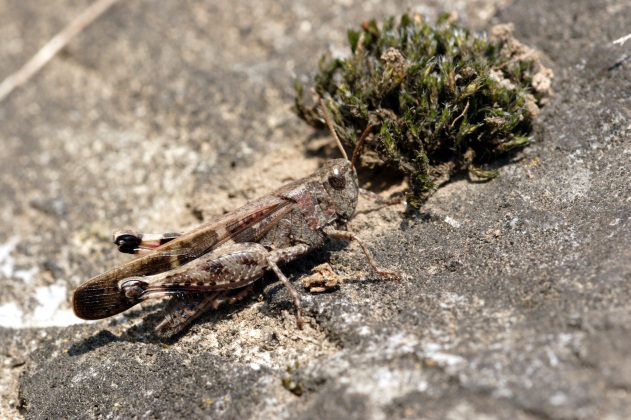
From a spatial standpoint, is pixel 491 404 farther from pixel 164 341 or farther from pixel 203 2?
pixel 203 2

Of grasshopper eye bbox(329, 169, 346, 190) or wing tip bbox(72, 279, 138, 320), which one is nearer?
wing tip bbox(72, 279, 138, 320)

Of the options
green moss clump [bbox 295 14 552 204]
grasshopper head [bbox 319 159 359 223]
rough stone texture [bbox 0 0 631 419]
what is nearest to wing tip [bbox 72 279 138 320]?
rough stone texture [bbox 0 0 631 419]

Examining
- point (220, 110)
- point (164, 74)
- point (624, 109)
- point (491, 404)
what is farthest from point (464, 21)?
point (491, 404)

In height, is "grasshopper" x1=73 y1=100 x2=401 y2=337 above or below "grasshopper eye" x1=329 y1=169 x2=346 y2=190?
below

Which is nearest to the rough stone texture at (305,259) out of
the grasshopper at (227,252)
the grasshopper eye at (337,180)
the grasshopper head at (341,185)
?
the grasshopper at (227,252)

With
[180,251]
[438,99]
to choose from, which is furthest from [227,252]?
[438,99]

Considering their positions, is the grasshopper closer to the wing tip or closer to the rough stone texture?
the wing tip

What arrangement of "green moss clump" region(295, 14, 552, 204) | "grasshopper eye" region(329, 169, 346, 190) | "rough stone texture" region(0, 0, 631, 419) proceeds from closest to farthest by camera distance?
"rough stone texture" region(0, 0, 631, 419)
"grasshopper eye" region(329, 169, 346, 190)
"green moss clump" region(295, 14, 552, 204)

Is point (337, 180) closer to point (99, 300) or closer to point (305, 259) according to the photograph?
point (305, 259)

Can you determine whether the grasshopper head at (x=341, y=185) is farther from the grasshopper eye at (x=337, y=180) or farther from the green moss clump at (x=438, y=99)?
the green moss clump at (x=438, y=99)
